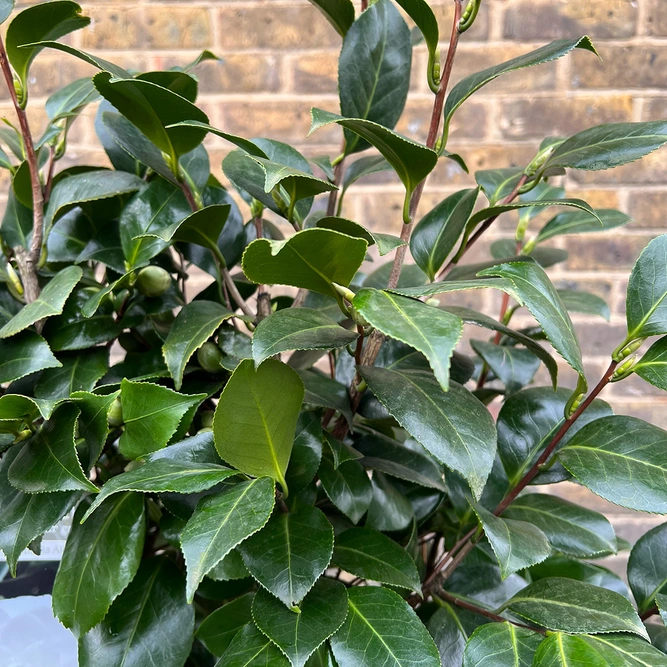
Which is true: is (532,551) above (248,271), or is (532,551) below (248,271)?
below

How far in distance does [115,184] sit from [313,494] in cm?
30

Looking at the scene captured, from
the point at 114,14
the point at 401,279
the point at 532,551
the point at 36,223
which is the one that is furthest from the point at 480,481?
the point at 114,14

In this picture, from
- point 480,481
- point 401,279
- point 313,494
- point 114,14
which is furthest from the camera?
point 114,14

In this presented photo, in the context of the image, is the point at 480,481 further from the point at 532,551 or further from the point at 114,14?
the point at 114,14

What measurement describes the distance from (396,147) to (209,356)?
0.73ft

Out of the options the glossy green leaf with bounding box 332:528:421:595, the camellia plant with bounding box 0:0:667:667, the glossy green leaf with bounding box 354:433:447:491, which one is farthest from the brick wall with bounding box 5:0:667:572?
the glossy green leaf with bounding box 332:528:421:595

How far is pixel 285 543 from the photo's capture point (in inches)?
16.3

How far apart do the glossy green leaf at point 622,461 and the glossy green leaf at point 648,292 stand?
7cm

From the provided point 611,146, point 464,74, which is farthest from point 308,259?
point 464,74

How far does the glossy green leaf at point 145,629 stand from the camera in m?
0.47

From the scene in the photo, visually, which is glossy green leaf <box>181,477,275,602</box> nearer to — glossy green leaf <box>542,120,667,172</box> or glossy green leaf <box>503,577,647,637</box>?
glossy green leaf <box>503,577,647,637</box>

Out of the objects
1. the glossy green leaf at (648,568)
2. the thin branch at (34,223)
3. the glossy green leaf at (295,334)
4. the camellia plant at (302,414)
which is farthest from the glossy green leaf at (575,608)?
the thin branch at (34,223)

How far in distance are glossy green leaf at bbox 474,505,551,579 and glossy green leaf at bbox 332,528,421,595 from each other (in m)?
0.07

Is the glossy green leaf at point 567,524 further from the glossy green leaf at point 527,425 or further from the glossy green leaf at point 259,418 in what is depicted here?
the glossy green leaf at point 259,418
